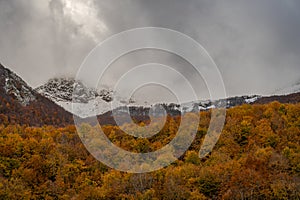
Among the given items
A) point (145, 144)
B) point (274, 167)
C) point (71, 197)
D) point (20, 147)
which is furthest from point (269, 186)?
point (20, 147)

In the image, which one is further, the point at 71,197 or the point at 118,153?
the point at 118,153

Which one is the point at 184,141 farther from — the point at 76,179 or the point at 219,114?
the point at 76,179

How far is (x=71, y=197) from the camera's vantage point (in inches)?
3302

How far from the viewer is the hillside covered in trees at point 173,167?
8167 centimetres

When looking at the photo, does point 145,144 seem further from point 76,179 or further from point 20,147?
point 20,147

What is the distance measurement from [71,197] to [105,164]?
27.1 meters

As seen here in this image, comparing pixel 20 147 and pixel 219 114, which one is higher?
pixel 219 114

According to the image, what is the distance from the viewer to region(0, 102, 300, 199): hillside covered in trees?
8167cm

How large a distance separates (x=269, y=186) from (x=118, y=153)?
5190cm

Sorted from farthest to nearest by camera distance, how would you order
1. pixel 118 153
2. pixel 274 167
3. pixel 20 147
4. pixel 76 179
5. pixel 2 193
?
pixel 118 153 → pixel 20 147 → pixel 76 179 → pixel 274 167 → pixel 2 193

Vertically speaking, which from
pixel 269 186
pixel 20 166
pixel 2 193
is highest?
pixel 20 166

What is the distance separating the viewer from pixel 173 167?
104m

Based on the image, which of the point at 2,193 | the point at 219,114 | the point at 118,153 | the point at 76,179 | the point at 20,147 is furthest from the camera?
the point at 219,114

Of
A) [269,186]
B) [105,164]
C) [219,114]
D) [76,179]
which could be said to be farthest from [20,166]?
[219,114]
